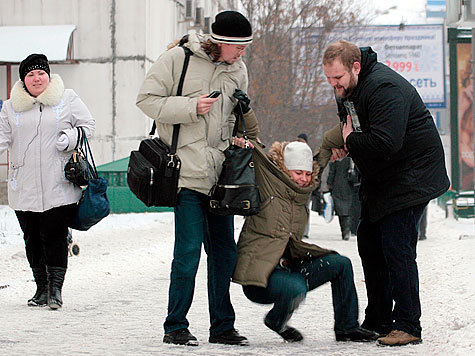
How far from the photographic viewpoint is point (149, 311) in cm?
721

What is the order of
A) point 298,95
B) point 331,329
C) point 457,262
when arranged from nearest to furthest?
point 331,329
point 457,262
point 298,95

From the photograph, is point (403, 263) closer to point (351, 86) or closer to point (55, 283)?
point (351, 86)

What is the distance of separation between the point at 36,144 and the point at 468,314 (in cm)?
335

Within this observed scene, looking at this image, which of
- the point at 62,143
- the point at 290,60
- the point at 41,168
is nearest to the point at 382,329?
the point at 62,143

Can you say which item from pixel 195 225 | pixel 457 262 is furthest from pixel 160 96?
pixel 457 262

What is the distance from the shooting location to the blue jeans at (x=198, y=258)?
17.6ft

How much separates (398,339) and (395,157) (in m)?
1.00

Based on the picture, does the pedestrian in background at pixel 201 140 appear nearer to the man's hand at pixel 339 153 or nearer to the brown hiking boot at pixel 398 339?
the man's hand at pixel 339 153

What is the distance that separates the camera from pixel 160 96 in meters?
5.46

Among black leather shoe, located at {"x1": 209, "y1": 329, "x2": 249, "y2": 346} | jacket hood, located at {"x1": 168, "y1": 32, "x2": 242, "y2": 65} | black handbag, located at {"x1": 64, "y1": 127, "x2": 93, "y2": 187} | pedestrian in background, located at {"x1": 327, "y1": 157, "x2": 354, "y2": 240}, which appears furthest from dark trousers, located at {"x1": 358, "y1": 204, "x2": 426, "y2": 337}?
Answer: pedestrian in background, located at {"x1": 327, "y1": 157, "x2": 354, "y2": 240}

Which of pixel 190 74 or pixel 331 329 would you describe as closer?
pixel 190 74

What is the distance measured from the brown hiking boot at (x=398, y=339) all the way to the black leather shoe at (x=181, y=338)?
104cm

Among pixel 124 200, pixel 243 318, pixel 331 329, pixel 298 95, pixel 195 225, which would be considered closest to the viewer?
pixel 195 225

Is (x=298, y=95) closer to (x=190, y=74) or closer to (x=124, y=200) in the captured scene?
(x=124, y=200)
